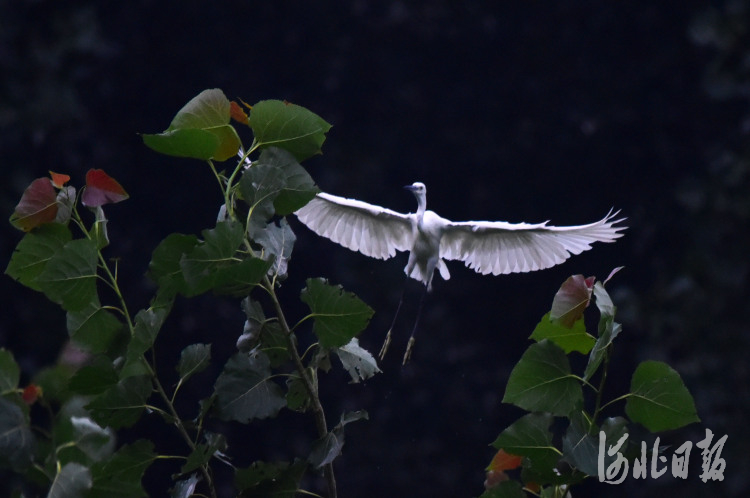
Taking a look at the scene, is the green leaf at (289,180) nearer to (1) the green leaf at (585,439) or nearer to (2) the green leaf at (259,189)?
(2) the green leaf at (259,189)

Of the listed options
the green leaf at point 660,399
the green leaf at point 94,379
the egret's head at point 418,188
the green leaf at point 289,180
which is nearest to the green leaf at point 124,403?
the green leaf at point 94,379

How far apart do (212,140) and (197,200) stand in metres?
3.10

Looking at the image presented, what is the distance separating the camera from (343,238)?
7.16ft

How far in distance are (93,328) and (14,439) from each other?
13 cm

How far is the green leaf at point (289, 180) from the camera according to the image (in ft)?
3.21

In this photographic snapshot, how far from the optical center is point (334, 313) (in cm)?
95

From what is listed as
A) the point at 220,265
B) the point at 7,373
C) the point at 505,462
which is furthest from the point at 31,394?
the point at 505,462

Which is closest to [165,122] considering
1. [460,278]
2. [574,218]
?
[460,278]

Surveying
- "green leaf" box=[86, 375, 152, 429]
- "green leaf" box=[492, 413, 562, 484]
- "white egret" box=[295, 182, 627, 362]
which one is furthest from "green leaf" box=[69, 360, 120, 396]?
"white egret" box=[295, 182, 627, 362]

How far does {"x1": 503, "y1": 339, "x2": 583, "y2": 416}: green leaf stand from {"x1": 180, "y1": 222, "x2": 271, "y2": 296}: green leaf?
25cm

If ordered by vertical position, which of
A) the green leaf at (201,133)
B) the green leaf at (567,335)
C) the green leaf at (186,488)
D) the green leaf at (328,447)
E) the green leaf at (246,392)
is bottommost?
the green leaf at (186,488)

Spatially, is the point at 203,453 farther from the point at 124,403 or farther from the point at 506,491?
the point at 506,491

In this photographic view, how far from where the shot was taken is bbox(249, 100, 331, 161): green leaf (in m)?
0.98

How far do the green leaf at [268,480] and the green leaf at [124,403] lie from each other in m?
0.12
